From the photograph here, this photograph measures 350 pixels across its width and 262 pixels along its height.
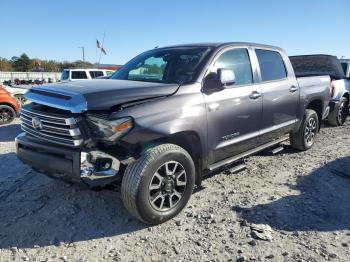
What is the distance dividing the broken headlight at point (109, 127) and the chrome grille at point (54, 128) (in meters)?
0.16

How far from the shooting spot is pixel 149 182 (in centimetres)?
351

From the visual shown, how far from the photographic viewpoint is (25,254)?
10.6 ft

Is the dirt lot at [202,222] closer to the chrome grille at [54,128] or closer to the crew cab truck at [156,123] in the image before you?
the crew cab truck at [156,123]

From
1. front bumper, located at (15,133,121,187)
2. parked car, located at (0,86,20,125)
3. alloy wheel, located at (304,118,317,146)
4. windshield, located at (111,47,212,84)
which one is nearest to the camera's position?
front bumper, located at (15,133,121,187)

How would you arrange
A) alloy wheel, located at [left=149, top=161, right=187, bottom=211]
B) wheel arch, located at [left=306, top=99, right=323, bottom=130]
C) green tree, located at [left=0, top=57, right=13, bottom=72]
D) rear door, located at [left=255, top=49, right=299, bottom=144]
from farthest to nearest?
green tree, located at [left=0, top=57, right=13, bottom=72], wheel arch, located at [left=306, top=99, right=323, bottom=130], rear door, located at [left=255, top=49, right=299, bottom=144], alloy wheel, located at [left=149, top=161, right=187, bottom=211]

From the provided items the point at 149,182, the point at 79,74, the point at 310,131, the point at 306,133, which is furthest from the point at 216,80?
the point at 79,74

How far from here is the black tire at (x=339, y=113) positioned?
9477mm

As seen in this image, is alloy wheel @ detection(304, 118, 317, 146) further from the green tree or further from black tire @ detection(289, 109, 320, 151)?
the green tree

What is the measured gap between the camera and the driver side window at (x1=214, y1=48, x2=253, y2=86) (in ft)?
15.0

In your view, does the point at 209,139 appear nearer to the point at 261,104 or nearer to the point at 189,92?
the point at 189,92

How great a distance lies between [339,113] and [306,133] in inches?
146

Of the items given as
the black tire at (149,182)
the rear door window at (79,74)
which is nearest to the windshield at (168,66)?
the black tire at (149,182)

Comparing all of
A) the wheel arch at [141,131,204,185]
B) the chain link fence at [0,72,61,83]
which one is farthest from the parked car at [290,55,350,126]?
the chain link fence at [0,72,61,83]

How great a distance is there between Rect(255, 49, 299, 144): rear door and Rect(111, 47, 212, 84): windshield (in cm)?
120
